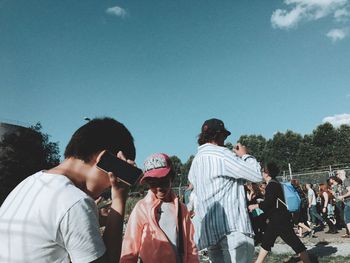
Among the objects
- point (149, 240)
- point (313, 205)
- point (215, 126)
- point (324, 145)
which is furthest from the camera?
point (324, 145)

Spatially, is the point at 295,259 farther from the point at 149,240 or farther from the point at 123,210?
the point at 123,210

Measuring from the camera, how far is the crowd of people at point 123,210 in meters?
1.43

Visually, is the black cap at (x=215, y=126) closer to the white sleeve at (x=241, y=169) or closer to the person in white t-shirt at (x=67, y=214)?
the white sleeve at (x=241, y=169)

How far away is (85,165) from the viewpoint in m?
1.69

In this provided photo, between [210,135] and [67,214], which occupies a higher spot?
[210,135]

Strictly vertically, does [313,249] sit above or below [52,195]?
below

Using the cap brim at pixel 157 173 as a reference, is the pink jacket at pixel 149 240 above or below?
below

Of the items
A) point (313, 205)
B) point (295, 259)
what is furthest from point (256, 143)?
point (295, 259)

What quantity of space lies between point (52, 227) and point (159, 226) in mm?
1487

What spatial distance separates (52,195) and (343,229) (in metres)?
12.5

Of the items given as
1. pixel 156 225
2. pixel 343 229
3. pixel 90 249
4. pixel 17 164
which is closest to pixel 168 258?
pixel 156 225

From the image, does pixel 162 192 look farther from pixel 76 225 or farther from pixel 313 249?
pixel 313 249

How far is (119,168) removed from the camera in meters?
1.73

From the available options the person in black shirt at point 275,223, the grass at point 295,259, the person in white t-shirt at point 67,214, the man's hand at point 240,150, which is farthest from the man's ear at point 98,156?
the grass at point 295,259
